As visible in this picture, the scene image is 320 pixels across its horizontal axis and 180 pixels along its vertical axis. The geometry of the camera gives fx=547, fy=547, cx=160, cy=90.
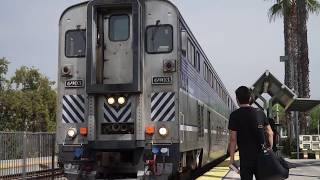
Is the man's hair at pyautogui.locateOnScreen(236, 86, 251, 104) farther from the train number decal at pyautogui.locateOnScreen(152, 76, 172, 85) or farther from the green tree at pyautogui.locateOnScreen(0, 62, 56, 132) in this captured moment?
the green tree at pyautogui.locateOnScreen(0, 62, 56, 132)

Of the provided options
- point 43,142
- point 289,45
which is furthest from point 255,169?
point 289,45

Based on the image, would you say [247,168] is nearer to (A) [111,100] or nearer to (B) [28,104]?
(A) [111,100]

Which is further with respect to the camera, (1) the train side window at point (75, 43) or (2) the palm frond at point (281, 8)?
(2) the palm frond at point (281, 8)

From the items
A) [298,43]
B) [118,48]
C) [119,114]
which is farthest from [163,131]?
[298,43]

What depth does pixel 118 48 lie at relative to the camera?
454 inches

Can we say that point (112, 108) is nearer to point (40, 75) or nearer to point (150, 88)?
point (150, 88)

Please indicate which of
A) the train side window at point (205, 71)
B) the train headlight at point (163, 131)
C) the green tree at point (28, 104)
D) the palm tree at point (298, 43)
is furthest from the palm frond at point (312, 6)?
the green tree at point (28, 104)

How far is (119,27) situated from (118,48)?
0.47 metres

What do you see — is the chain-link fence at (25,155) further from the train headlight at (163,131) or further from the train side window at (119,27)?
the train headlight at (163,131)

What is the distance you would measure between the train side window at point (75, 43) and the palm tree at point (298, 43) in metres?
18.6

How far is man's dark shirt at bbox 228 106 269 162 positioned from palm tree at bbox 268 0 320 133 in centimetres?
2186

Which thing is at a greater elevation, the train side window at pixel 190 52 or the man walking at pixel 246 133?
the train side window at pixel 190 52

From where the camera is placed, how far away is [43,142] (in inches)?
558

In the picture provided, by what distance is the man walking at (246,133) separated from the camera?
719 centimetres
